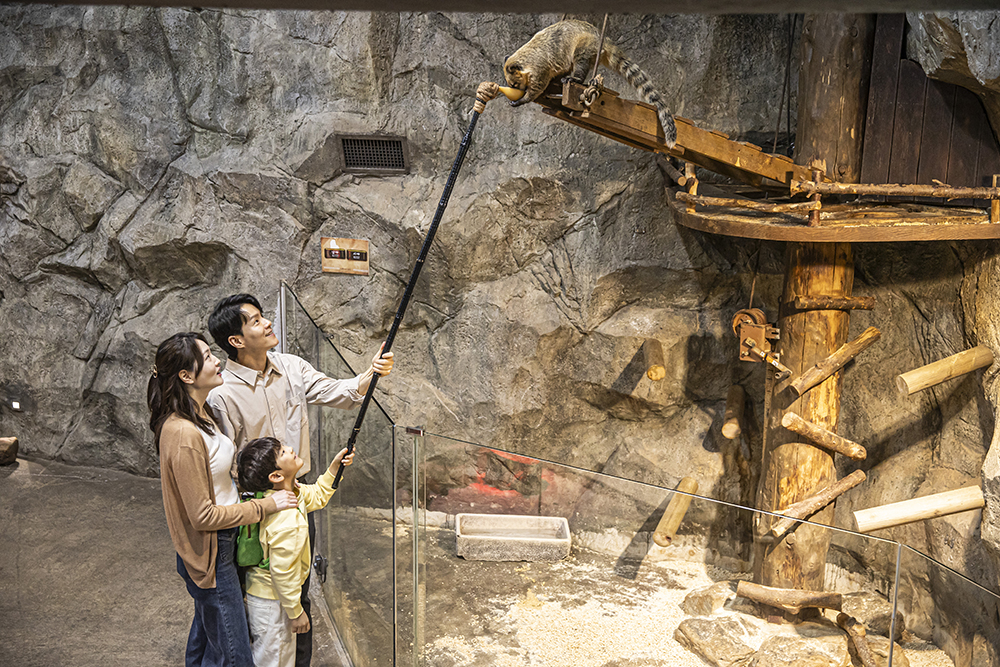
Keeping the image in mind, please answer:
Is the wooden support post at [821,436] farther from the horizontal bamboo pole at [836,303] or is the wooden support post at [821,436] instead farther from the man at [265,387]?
the man at [265,387]

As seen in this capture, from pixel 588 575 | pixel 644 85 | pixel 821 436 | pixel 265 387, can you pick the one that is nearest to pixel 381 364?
pixel 265 387

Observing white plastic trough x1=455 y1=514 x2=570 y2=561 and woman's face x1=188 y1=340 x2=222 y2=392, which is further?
white plastic trough x1=455 y1=514 x2=570 y2=561

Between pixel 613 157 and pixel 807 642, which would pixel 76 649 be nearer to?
pixel 807 642

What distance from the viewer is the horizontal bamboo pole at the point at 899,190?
336cm

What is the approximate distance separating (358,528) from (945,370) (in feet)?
8.38

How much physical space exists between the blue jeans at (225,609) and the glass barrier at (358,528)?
1.58 feet

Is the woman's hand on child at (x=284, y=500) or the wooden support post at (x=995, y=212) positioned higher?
the wooden support post at (x=995, y=212)

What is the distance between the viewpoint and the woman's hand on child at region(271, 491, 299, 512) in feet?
9.01

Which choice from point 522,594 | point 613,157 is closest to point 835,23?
point 613,157

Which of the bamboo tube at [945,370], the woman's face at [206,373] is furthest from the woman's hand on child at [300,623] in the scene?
the bamboo tube at [945,370]

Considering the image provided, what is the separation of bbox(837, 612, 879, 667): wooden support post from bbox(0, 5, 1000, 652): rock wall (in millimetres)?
1952

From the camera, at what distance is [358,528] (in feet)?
10.7

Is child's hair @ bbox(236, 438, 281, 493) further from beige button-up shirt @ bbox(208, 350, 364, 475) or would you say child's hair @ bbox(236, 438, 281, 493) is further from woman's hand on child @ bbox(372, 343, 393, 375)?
woman's hand on child @ bbox(372, 343, 393, 375)

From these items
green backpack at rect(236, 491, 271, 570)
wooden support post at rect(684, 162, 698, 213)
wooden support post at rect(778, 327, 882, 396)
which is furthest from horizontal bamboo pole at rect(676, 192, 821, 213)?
green backpack at rect(236, 491, 271, 570)
